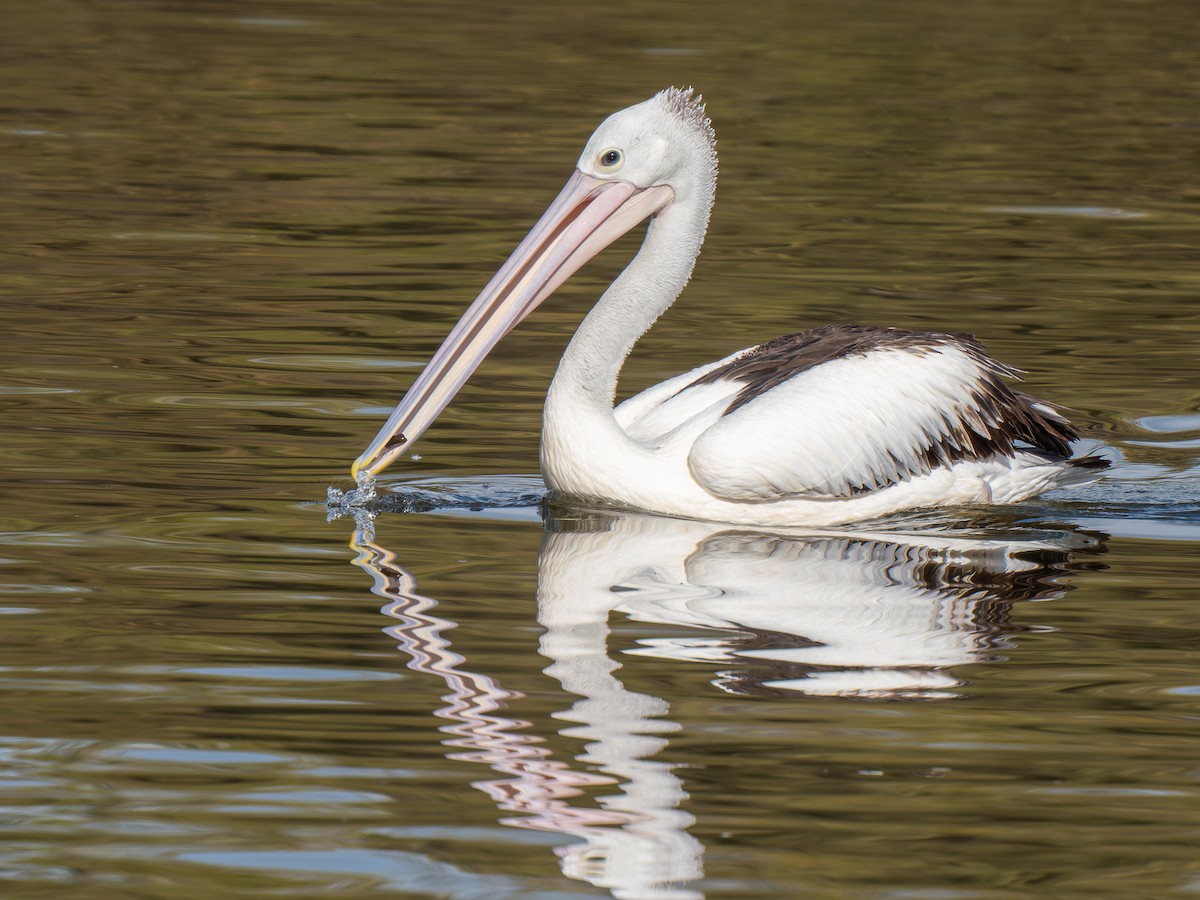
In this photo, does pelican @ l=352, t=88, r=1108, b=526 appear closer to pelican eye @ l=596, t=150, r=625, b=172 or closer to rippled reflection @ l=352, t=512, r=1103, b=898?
pelican eye @ l=596, t=150, r=625, b=172

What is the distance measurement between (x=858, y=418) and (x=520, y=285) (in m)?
1.02

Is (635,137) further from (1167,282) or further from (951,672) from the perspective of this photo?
(1167,282)

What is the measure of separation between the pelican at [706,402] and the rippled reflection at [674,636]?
0.17m

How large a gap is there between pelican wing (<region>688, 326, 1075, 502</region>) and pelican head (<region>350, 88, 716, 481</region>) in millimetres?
532

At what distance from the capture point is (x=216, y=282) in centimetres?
938

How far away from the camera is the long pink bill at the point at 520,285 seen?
604cm

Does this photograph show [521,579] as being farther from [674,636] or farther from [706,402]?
[706,402]

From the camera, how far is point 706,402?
630cm

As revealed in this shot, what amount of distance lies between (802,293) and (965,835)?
5.84 m

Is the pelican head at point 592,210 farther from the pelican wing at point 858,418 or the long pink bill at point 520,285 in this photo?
the pelican wing at point 858,418

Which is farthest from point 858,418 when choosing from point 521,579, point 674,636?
point 674,636

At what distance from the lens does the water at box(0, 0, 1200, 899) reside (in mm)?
3664

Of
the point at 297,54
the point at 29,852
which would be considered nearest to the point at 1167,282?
the point at 29,852

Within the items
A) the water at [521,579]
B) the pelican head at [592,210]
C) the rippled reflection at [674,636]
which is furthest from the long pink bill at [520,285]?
the rippled reflection at [674,636]
